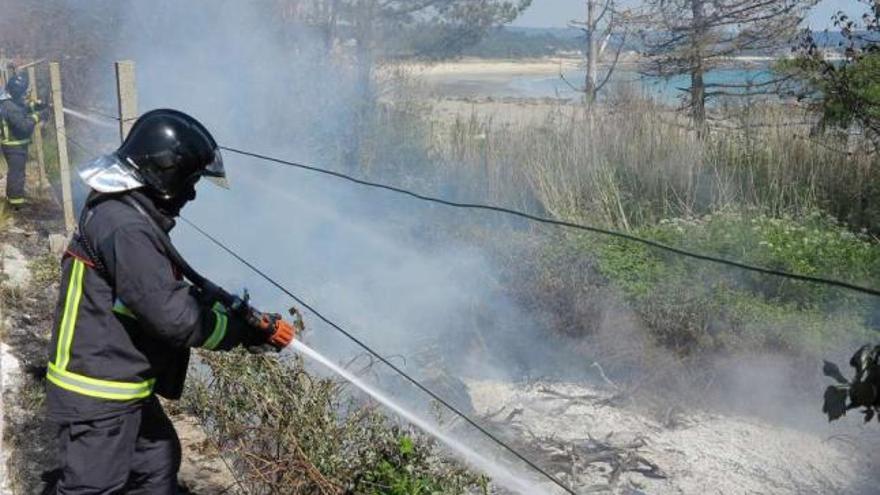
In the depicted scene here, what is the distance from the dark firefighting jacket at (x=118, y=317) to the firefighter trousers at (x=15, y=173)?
7.90m

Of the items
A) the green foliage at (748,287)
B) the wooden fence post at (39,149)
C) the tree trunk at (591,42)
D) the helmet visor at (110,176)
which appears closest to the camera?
the helmet visor at (110,176)

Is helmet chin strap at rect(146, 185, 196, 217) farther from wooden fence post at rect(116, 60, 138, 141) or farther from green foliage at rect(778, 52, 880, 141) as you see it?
green foliage at rect(778, 52, 880, 141)

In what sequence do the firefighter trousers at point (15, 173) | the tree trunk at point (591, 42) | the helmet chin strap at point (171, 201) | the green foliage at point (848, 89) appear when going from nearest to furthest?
Result: the helmet chin strap at point (171, 201) → the green foliage at point (848, 89) → the firefighter trousers at point (15, 173) → the tree trunk at point (591, 42)

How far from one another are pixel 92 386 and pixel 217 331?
428mm

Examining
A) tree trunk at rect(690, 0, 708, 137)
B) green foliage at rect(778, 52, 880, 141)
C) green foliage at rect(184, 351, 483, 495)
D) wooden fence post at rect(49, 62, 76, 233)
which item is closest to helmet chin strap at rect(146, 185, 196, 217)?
green foliage at rect(184, 351, 483, 495)

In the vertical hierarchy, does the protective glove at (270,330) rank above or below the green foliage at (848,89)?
below

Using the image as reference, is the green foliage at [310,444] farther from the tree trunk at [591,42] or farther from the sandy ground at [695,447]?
the tree trunk at [591,42]

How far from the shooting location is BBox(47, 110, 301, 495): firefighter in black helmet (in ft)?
8.23

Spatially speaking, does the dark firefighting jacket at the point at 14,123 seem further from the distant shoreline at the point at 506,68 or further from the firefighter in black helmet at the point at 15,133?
the distant shoreline at the point at 506,68

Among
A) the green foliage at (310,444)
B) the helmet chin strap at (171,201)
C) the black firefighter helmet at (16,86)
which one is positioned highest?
the black firefighter helmet at (16,86)

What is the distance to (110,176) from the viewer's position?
261cm

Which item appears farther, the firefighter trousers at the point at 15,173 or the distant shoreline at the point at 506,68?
the distant shoreline at the point at 506,68

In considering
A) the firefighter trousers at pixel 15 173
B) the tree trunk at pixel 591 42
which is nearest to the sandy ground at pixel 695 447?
the firefighter trousers at pixel 15 173

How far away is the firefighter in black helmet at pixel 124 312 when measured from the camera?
8.23ft
